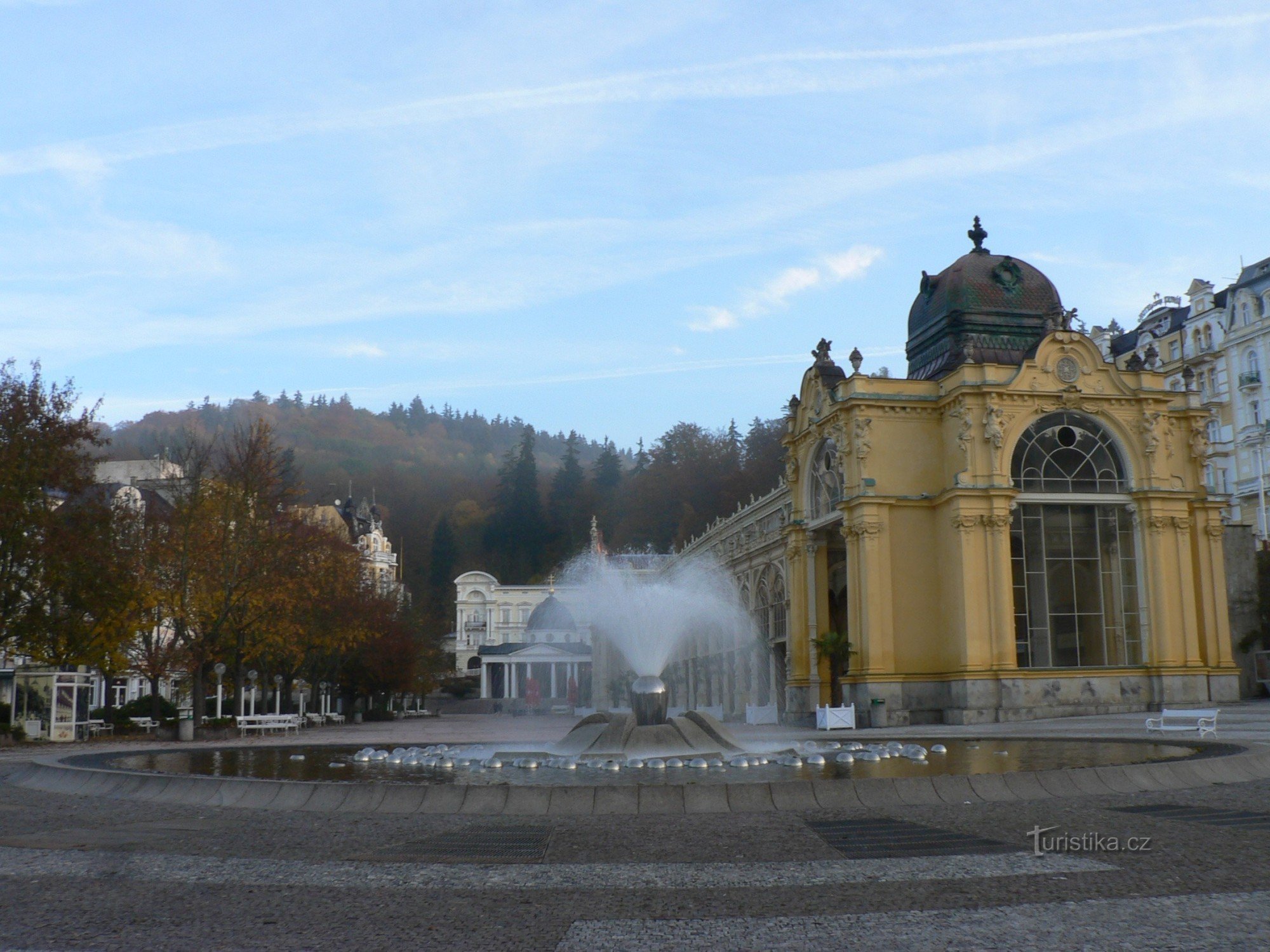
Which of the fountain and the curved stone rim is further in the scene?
the fountain

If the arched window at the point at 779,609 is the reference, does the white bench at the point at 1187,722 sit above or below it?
below

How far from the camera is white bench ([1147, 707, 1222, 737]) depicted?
926 inches

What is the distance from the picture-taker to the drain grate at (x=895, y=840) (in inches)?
396

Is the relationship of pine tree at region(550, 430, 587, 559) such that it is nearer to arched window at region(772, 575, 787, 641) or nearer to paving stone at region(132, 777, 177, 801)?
arched window at region(772, 575, 787, 641)

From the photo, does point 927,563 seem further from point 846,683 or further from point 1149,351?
point 1149,351

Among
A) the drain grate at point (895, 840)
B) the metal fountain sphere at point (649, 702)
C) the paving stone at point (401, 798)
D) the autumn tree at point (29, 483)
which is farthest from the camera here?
the autumn tree at point (29, 483)

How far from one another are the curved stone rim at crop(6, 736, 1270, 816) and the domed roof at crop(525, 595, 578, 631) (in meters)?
115

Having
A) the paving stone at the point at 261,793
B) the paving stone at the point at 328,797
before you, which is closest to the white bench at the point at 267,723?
the paving stone at the point at 261,793

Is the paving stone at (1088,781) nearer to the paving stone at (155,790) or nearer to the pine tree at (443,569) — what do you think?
the paving stone at (155,790)

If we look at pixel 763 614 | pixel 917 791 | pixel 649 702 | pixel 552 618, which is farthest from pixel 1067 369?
pixel 552 618

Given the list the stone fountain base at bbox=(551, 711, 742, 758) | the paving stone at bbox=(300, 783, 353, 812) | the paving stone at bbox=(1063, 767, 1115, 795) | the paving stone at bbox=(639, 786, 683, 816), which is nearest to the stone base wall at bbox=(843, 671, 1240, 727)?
the stone fountain base at bbox=(551, 711, 742, 758)

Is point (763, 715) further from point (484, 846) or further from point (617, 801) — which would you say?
point (484, 846)

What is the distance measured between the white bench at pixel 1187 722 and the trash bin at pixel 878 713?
10335 mm

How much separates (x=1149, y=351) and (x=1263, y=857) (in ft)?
121
